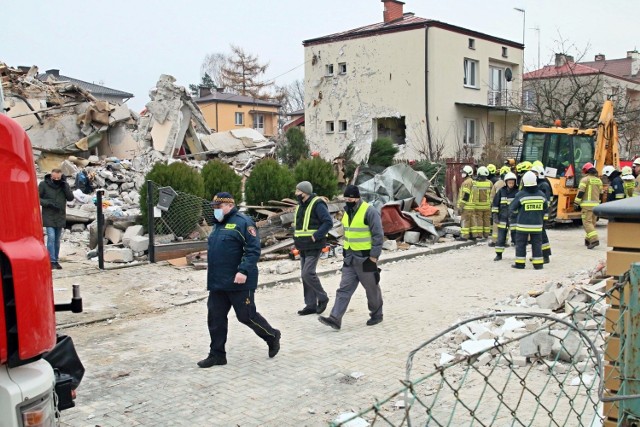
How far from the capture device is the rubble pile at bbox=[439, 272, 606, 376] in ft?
20.0

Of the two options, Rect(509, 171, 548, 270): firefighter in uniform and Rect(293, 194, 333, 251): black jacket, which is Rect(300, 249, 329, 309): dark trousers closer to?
Rect(293, 194, 333, 251): black jacket

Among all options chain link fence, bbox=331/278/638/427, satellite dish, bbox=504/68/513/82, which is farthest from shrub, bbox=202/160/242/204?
satellite dish, bbox=504/68/513/82

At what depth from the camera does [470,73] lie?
34094 millimetres

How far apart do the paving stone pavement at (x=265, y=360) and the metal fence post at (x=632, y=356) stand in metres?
2.87

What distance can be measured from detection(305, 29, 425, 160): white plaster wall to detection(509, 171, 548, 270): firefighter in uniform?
19.6m

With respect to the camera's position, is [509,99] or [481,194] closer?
[481,194]

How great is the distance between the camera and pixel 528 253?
1429 centimetres

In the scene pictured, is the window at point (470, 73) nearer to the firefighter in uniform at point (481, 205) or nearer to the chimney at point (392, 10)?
the chimney at point (392, 10)

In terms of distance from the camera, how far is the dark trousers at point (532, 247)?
12.1m

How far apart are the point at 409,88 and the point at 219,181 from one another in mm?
18274

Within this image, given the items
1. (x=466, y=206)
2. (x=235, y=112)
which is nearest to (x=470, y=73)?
(x=466, y=206)

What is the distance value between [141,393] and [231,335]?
2023 mm

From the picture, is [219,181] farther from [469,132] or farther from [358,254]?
[469,132]

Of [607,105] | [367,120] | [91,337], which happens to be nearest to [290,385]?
[91,337]
